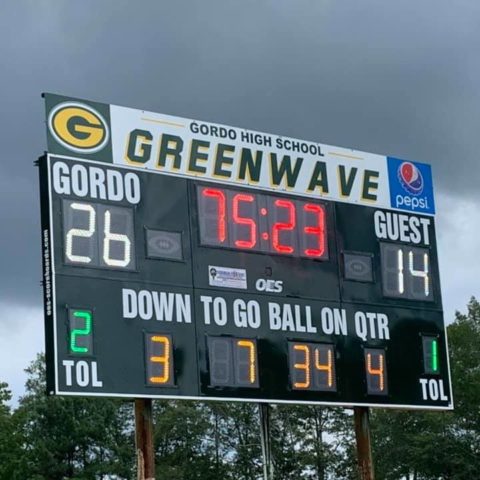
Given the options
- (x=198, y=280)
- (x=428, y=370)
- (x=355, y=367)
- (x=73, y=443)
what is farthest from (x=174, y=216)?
(x=73, y=443)

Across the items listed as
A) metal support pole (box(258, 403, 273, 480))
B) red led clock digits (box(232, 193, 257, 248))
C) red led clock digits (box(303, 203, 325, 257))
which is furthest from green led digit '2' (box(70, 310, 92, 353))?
red led clock digits (box(303, 203, 325, 257))

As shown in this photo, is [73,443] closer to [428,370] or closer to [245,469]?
[245,469]

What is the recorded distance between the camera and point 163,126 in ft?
57.8

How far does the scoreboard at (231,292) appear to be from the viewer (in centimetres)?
1597

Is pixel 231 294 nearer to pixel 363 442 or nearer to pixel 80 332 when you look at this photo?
pixel 80 332

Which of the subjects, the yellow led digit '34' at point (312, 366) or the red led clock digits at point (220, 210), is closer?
the red led clock digits at point (220, 210)

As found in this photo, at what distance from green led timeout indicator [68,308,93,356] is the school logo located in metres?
6.14

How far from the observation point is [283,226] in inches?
710

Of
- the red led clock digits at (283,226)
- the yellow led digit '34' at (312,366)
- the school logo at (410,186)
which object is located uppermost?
the school logo at (410,186)

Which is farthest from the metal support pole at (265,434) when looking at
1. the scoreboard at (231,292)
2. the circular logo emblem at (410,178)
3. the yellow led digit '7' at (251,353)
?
the circular logo emblem at (410,178)

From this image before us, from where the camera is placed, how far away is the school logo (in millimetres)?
20031

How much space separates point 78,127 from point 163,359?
3.34 meters

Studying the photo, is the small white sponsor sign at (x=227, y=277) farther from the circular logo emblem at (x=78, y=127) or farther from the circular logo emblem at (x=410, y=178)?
the circular logo emblem at (x=410, y=178)

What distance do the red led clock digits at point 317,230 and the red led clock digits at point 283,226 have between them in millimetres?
276
